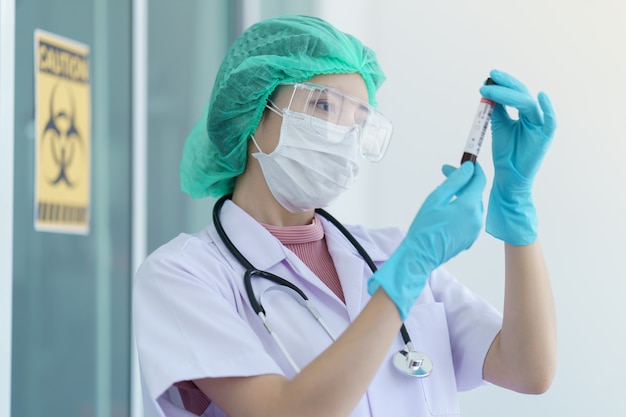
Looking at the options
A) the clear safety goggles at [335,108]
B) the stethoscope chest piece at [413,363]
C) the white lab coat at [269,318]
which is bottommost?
the stethoscope chest piece at [413,363]

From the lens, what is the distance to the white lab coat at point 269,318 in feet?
3.85

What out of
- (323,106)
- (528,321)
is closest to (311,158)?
(323,106)

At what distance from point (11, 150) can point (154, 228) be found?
72 cm

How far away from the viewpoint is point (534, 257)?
4.33 feet

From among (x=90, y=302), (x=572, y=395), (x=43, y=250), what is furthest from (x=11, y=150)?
(x=572, y=395)

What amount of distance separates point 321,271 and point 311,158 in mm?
207

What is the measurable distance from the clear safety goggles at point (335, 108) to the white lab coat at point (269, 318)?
0.21 meters

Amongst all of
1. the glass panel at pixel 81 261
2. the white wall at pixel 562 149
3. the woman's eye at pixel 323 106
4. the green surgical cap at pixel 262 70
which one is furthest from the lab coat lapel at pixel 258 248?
the white wall at pixel 562 149

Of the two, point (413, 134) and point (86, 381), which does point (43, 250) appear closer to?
point (86, 381)

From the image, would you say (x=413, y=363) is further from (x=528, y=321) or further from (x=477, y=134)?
(x=477, y=134)

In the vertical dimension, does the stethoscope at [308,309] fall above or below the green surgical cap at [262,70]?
below

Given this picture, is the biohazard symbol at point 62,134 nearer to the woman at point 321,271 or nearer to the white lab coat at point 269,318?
the woman at point 321,271

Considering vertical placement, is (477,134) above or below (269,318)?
above

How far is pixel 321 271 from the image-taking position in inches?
57.1
